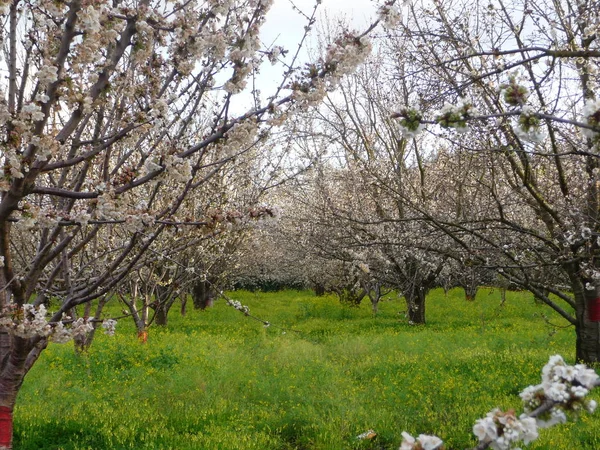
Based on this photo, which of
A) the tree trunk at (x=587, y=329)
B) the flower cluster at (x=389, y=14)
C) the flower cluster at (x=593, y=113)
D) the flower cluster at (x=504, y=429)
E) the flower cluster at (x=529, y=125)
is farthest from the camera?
the tree trunk at (x=587, y=329)

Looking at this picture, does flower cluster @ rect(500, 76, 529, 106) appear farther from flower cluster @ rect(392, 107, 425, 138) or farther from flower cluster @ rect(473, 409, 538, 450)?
flower cluster @ rect(473, 409, 538, 450)

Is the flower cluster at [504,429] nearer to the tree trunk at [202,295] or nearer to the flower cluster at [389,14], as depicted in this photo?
the flower cluster at [389,14]

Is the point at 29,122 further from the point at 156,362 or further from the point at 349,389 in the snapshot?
the point at 156,362

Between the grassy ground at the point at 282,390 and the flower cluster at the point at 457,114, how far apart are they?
3398 millimetres

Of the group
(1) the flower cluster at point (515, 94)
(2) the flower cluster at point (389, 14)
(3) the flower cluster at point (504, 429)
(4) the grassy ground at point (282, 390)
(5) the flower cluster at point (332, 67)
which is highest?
(2) the flower cluster at point (389, 14)

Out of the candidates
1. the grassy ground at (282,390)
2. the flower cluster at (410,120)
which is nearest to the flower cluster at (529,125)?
the flower cluster at (410,120)

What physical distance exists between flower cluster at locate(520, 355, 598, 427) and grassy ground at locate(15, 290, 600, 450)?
3.94 meters

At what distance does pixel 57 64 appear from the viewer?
306 cm

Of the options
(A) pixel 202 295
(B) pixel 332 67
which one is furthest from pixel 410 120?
(A) pixel 202 295

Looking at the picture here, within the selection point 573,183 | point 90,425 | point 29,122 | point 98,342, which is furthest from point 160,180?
point 98,342

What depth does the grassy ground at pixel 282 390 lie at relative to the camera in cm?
624

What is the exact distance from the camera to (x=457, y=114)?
247 cm

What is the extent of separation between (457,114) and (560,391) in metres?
1.34

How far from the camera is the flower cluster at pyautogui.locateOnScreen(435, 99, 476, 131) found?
246 centimetres
